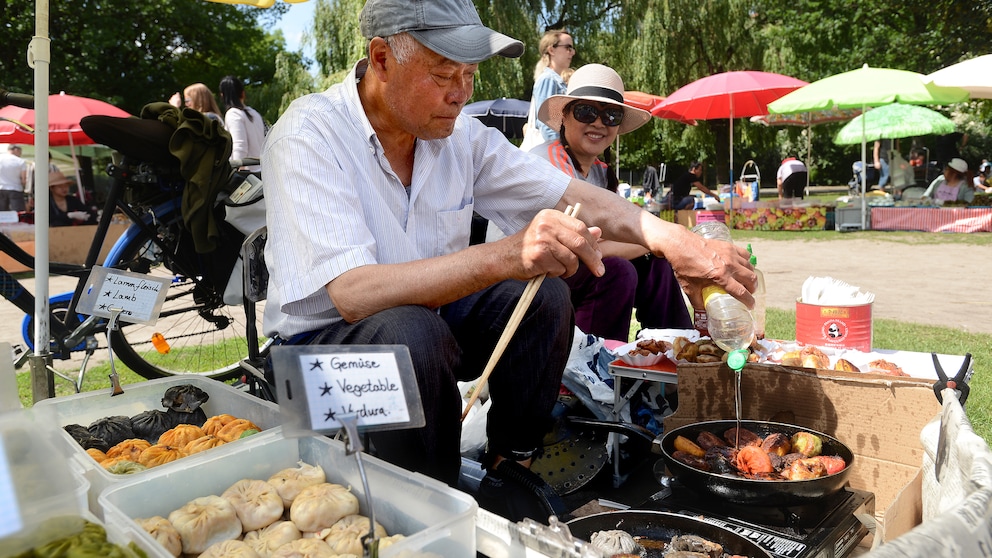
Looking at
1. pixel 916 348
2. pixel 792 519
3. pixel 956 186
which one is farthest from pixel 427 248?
pixel 956 186

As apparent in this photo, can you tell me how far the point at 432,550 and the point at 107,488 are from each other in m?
0.61

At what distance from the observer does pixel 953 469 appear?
1.28m

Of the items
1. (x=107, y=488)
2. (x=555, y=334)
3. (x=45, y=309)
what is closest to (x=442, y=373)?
(x=555, y=334)

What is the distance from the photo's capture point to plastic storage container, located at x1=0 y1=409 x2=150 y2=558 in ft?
3.20

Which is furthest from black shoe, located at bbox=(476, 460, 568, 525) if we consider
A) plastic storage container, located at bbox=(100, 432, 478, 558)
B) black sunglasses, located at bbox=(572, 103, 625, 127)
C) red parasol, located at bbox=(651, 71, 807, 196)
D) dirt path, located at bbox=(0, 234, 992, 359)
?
red parasol, located at bbox=(651, 71, 807, 196)

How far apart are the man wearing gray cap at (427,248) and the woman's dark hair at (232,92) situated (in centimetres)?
409

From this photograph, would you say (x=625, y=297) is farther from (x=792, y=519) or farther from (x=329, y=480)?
(x=329, y=480)

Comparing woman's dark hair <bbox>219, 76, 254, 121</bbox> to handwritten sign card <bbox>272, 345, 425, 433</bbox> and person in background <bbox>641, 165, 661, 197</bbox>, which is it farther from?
person in background <bbox>641, 165, 661, 197</bbox>

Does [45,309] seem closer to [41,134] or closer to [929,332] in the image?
[41,134]

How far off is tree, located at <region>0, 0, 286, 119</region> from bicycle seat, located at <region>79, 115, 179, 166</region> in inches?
675

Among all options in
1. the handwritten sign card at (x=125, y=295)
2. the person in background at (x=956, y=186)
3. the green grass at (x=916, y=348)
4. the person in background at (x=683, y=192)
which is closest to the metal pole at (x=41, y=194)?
the handwritten sign card at (x=125, y=295)

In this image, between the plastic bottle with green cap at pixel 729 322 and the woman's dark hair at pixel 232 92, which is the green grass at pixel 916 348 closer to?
the plastic bottle with green cap at pixel 729 322

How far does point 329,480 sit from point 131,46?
22.6 metres

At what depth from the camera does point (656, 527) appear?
158 cm
